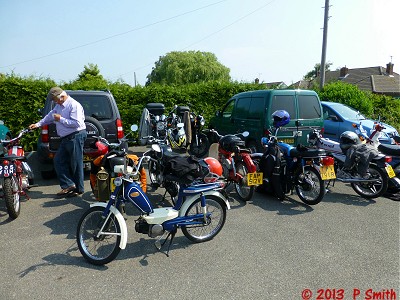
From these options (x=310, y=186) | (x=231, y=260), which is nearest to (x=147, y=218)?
(x=231, y=260)

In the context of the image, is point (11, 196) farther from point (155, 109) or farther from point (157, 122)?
point (155, 109)

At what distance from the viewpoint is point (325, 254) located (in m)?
3.53

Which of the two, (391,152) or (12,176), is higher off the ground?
(12,176)

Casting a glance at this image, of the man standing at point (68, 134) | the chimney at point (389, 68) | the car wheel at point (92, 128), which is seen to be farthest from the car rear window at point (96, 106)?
the chimney at point (389, 68)

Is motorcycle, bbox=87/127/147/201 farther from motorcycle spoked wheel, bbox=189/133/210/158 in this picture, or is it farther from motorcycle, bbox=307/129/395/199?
motorcycle spoked wheel, bbox=189/133/210/158

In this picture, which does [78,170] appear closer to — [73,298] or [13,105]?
[73,298]

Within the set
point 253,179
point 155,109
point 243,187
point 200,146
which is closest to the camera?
point 253,179

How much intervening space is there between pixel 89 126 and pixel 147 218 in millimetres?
3061

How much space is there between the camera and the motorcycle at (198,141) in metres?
9.10

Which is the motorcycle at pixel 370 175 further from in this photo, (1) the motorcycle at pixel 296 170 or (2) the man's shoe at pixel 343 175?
(1) the motorcycle at pixel 296 170

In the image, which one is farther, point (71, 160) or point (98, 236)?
point (71, 160)

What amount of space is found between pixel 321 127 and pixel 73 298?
6588mm

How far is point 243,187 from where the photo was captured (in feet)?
17.7

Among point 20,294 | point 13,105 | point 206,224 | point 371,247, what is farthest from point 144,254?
point 13,105
